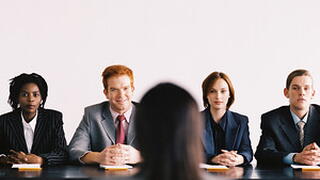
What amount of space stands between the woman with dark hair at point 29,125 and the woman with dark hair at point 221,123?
1077 millimetres

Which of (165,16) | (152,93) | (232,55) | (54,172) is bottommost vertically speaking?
(54,172)

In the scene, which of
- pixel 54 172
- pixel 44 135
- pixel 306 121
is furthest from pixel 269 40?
pixel 54 172

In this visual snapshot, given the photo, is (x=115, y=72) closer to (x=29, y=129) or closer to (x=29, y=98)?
(x=29, y=98)

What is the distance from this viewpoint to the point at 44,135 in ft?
14.2

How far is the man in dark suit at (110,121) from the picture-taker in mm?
4164

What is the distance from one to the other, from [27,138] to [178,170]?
3100mm

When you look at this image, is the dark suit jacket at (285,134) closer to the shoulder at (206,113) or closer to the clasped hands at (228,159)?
the clasped hands at (228,159)

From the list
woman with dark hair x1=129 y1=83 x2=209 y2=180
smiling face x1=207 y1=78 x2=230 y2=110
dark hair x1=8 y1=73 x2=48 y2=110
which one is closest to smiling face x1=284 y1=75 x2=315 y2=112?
smiling face x1=207 y1=78 x2=230 y2=110

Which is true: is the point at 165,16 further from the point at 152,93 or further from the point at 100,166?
the point at 152,93

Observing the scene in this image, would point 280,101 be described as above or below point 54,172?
above

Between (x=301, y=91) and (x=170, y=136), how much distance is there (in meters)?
3.01

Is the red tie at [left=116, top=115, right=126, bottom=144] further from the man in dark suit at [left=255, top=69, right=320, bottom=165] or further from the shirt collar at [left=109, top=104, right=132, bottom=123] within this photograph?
the man in dark suit at [left=255, top=69, right=320, bottom=165]

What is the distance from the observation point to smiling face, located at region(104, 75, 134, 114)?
4.16 meters

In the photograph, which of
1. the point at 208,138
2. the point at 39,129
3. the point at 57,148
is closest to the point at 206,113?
the point at 208,138
